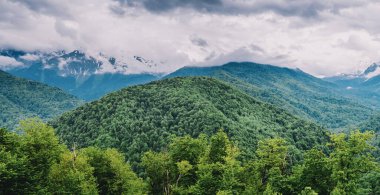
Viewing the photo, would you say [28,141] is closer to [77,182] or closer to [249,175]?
[77,182]

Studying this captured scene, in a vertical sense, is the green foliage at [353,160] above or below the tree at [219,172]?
above

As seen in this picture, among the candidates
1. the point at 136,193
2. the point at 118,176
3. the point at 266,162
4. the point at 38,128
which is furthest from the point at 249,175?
the point at 38,128

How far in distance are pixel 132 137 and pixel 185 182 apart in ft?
401

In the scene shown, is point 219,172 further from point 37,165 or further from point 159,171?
point 37,165

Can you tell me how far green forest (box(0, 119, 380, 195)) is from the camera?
185 ft

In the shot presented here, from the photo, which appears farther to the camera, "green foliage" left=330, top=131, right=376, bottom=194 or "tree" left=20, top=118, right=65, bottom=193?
"tree" left=20, top=118, right=65, bottom=193

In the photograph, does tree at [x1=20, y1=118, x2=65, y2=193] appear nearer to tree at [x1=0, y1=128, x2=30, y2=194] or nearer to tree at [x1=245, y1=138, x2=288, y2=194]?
tree at [x1=0, y1=128, x2=30, y2=194]

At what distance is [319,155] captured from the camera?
5888cm

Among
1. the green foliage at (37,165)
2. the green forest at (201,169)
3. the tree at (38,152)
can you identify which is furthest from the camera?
the tree at (38,152)

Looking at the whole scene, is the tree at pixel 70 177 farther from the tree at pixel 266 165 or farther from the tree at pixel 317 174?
the tree at pixel 317 174

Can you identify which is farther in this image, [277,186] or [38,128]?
[38,128]

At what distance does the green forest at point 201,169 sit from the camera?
5650 cm

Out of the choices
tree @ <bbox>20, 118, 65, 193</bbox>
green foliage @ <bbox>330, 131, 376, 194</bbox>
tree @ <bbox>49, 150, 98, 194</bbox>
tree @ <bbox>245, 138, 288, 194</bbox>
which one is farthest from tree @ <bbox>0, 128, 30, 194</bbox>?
green foliage @ <bbox>330, 131, 376, 194</bbox>

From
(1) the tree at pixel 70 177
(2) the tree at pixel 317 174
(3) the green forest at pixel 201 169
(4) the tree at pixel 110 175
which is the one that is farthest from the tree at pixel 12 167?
(2) the tree at pixel 317 174
